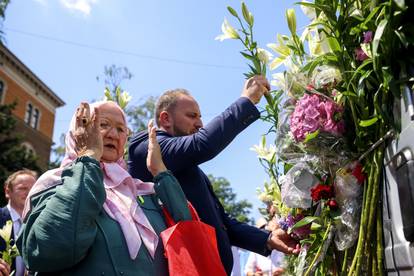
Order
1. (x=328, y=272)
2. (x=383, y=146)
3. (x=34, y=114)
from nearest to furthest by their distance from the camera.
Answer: (x=383, y=146) → (x=328, y=272) → (x=34, y=114)

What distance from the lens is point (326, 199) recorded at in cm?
189

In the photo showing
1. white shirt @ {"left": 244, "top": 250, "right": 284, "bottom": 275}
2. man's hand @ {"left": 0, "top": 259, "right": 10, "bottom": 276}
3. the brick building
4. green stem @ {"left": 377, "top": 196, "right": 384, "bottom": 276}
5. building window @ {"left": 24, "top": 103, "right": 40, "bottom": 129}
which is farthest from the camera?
building window @ {"left": 24, "top": 103, "right": 40, "bottom": 129}

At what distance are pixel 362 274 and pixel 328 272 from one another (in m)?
0.29

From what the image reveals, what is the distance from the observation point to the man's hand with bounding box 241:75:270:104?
2363mm

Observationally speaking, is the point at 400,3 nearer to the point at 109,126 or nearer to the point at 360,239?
the point at 360,239

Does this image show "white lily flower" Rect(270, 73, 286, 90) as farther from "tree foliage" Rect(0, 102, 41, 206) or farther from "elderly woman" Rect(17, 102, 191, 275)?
"tree foliage" Rect(0, 102, 41, 206)

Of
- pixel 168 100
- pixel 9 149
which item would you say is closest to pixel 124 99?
pixel 168 100

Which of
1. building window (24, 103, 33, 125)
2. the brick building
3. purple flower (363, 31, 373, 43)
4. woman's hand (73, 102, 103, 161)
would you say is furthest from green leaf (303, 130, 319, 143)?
building window (24, 103, 33, 125)

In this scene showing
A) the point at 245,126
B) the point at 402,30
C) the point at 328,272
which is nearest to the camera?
the point at 402,30

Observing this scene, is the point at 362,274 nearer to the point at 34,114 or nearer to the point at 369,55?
the point at 369,55

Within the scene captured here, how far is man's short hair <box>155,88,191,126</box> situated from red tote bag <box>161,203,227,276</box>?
100 cm

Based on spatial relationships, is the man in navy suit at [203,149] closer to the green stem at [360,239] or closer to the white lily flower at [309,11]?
the white lily flower at [309,11]

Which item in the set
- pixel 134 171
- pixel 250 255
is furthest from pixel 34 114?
pixel 134 171

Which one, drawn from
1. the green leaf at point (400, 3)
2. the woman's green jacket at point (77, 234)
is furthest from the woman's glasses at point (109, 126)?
the green leaf at point (400, 3)
